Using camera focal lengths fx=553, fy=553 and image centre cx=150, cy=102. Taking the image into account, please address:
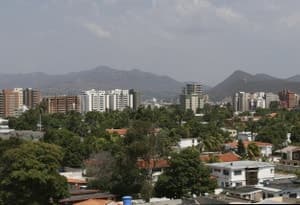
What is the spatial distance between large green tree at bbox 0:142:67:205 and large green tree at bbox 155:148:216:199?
426cm

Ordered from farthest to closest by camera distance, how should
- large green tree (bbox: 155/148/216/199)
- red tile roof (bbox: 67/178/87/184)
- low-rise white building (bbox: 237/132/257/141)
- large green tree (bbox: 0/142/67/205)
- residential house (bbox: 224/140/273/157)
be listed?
low-rise white building (bbox: 237/132/257/141)
residential house (bbox: 224/140/273/157)
red tile roof (bbox: 67/178/87/184)
large green tree (bbox: 155/148/216/199)
large green tree (bbox: 0/142/67/205)

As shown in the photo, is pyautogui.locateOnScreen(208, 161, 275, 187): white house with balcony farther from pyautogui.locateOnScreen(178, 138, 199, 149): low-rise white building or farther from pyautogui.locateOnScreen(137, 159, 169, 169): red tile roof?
pyautogui.locateOnScreen(178, 138, 199, 149): low-rise white building

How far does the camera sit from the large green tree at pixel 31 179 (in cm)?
1984

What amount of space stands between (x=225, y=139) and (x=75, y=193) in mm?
24833

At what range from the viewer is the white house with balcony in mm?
26875

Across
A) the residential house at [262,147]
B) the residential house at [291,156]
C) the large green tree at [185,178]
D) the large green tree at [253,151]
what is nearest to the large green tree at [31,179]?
the large green tree at [185,178]

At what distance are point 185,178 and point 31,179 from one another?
6.10 metres

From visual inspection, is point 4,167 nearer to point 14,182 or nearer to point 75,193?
point 14,182

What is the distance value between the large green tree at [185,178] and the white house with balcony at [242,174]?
445cm

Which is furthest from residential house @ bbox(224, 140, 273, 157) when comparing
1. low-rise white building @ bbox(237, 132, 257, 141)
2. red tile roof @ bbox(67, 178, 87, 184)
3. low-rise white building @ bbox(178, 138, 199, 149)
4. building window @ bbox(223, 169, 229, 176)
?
red tile roof @ bbox(67, 178, 87, 184)

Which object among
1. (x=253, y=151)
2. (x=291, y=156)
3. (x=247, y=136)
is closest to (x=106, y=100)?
(x=247, y=136)

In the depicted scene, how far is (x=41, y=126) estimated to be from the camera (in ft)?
196

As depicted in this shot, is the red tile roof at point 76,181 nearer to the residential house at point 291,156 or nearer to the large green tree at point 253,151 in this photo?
the large green tree at point 253,151

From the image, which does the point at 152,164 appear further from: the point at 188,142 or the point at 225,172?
the point at 188,142
